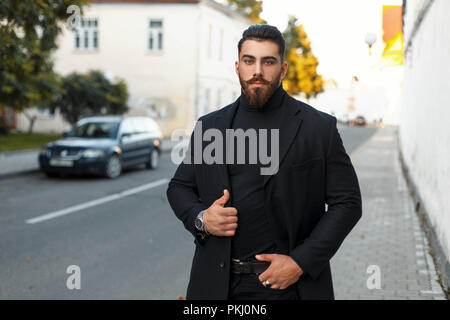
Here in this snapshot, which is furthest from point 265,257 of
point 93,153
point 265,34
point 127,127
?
point 127,127

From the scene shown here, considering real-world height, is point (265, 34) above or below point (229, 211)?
above

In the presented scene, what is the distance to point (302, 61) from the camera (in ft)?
183

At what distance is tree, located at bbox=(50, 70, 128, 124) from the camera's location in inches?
986

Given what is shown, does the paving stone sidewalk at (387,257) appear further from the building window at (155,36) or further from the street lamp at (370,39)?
the building window at (155,36)

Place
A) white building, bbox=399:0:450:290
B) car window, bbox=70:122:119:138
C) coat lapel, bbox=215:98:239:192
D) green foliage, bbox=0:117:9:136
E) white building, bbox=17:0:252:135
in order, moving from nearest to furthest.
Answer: coat lapel, bbox=215:98:239:192
white building, bbox=399:0:450:290
car window, bbox=70:122:119:138
green foliage, bbox=0:117:9:136
white building, bbox=17:0:252:135

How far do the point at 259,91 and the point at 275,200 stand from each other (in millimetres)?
461

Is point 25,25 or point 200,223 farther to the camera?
point 25,25

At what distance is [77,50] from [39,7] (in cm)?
2395

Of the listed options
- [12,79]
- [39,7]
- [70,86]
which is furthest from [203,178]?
[70,86]

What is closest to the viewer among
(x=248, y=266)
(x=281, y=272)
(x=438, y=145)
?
(x=281, y=272)

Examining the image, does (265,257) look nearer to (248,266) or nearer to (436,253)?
(248,266)

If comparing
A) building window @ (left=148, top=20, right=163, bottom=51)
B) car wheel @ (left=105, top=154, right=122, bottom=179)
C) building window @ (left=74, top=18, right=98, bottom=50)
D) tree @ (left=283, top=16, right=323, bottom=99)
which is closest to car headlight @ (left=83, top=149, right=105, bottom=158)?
car wheel @ (left=105, top=154, right=122, bottom=179)

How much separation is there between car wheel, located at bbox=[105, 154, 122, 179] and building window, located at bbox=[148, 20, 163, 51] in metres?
18.5

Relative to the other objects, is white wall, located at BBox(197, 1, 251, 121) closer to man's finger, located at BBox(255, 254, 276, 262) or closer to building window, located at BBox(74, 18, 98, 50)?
building window, located at BBox(74, 18, 98, 50)
